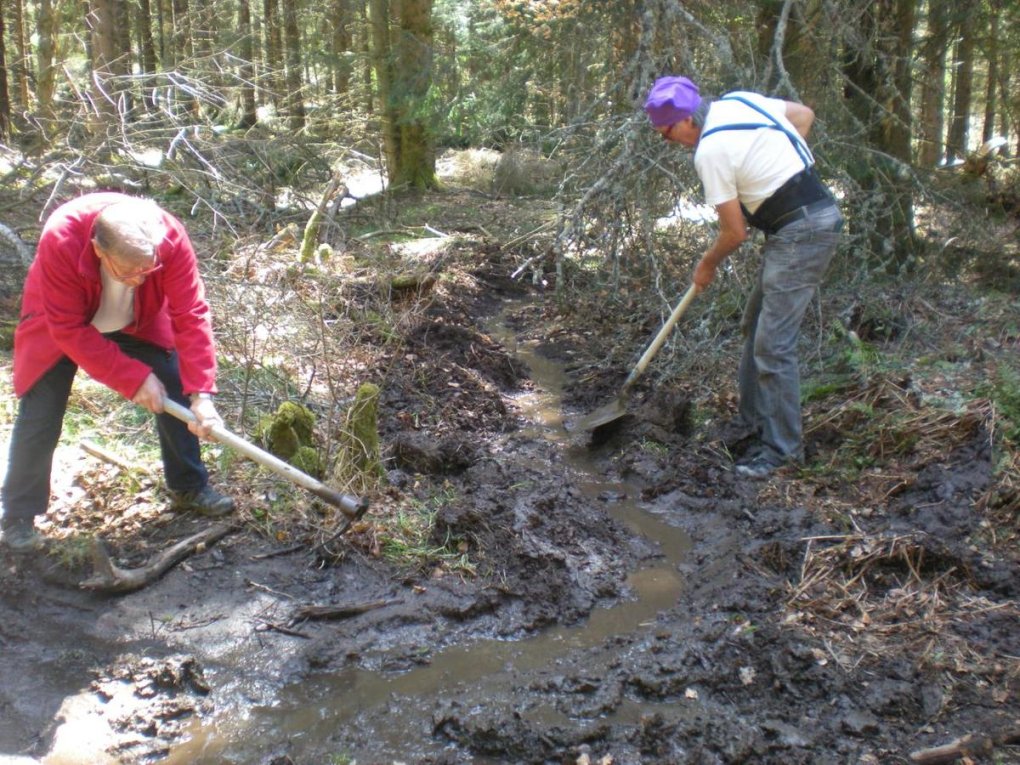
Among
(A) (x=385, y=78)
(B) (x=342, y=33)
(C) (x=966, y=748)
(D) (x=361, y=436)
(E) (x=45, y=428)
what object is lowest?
(C) (x=966, y=748)

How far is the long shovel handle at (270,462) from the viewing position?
378 centimetres

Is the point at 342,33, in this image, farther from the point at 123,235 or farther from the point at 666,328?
the point at 123,235

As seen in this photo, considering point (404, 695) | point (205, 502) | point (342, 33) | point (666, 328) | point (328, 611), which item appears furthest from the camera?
point (342, 33)

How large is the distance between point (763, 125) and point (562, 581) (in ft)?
8.22

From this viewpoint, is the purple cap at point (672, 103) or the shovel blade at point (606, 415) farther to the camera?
the shovel blade at point (606, 415)

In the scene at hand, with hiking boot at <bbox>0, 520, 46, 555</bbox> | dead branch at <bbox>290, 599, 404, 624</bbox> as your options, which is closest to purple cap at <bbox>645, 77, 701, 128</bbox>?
dead branch at <bbox>290, 599, 404, 624</bbox>

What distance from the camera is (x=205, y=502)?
14.5ft

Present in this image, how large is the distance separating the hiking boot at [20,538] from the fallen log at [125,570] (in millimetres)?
284

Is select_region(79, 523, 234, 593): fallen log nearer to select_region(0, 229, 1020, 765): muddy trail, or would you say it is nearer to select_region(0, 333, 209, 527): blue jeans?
select_region(0, 229, 1020, 765): muddy trail

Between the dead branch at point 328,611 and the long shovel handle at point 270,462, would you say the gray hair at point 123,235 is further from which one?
the dead branch at point 328,611

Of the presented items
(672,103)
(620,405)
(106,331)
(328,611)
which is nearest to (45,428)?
(106,331)

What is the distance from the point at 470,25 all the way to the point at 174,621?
1136 centimetres

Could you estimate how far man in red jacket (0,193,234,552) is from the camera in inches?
135

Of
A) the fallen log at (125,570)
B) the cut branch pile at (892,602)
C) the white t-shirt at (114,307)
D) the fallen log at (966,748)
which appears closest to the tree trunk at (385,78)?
the white t-shirt at (114,307)
